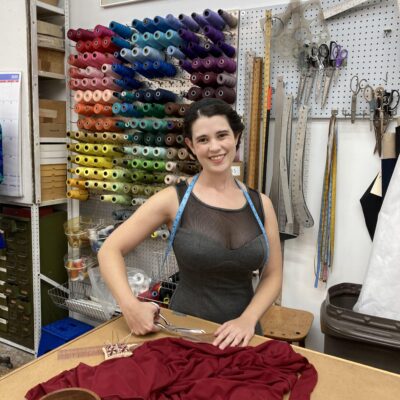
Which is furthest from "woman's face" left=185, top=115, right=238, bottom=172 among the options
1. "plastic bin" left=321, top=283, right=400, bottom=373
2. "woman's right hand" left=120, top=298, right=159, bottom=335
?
"plastic bin" left=321, top=283, right=400, bottom=373

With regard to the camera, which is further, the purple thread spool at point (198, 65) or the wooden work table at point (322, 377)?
the purple thread spool at point (198, 65)

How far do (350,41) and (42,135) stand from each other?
1833 mm

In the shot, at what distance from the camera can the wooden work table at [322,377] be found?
0.86 meters

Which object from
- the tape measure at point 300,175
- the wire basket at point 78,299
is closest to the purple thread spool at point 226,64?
the tape measure at point 300,175

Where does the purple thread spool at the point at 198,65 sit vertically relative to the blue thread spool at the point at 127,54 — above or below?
below

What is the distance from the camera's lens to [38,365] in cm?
95

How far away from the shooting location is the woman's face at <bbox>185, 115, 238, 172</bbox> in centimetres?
128

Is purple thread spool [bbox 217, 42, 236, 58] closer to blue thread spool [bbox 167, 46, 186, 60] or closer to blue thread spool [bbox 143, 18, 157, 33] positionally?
blue thread spool [bbox 167, 46, 186, 60]

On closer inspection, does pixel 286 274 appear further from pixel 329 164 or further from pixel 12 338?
pixel 12 338

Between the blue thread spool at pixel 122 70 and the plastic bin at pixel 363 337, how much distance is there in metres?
1.63

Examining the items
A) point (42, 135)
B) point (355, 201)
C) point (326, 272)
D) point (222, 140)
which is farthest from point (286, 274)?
point (42, 135)

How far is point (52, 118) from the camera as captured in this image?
2.63m

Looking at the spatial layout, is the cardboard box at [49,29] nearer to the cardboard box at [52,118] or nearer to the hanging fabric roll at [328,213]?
the cardboard box at [52,118]

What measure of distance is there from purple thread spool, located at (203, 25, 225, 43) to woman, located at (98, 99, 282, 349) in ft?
2.83
